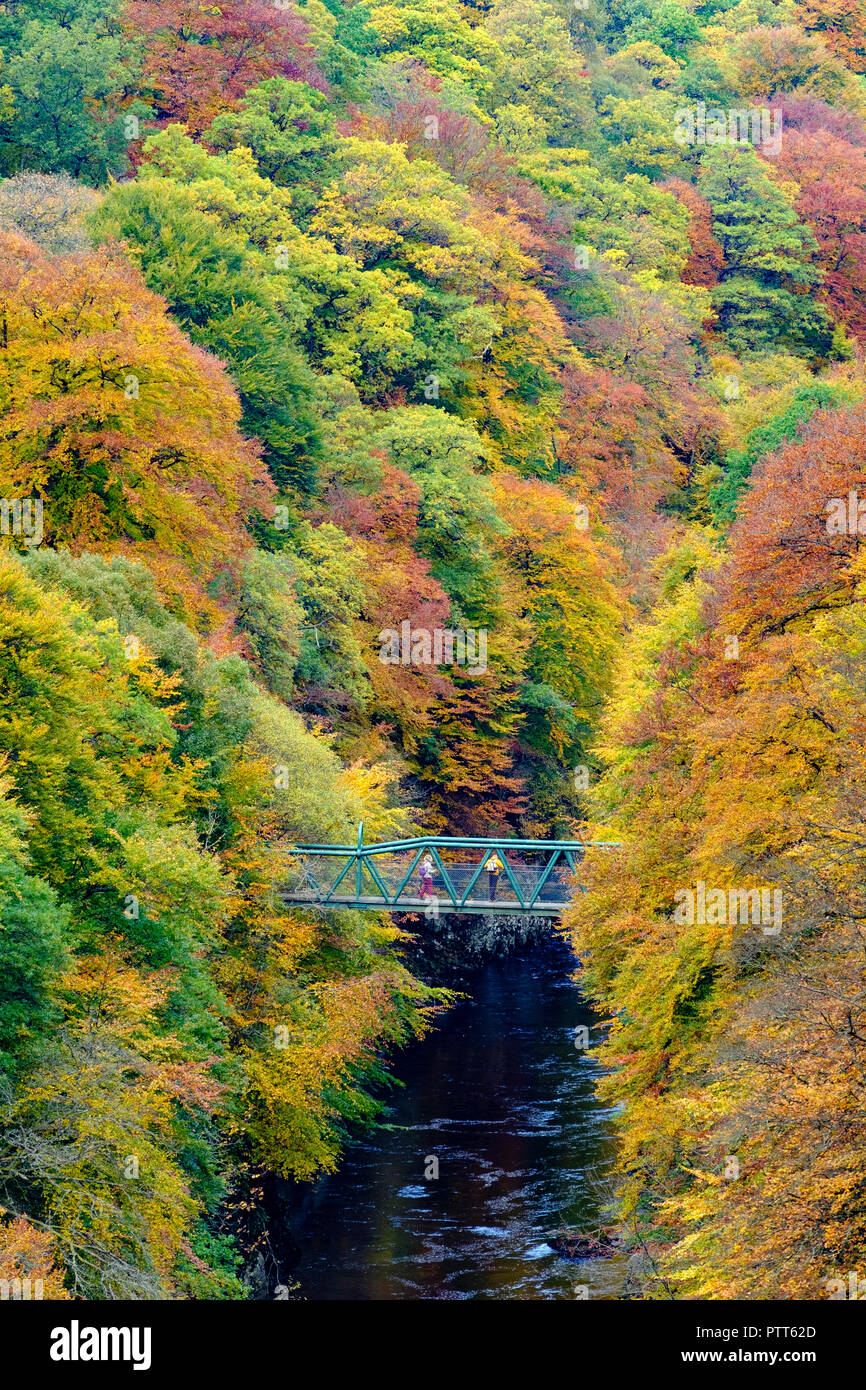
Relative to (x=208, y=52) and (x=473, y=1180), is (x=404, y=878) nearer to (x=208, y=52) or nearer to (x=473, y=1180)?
(x=473, y=1180)

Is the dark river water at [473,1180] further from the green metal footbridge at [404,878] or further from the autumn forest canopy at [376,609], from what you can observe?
the green metal footbridge at [404,878]

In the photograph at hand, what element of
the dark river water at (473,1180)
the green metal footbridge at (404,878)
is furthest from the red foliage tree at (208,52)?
the dark river water at (473,1180)

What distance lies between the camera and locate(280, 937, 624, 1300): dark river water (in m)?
23.4

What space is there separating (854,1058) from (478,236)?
4183cm

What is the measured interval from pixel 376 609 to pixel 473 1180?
17539 mm

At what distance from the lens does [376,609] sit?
1626 inches

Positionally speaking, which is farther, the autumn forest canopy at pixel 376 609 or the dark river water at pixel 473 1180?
the dark river water at pixel 473 1180

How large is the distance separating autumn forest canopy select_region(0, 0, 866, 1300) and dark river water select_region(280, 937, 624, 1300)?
1049 millimetres

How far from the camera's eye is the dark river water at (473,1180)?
76.9ft

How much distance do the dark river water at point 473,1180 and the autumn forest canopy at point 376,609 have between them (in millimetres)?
1049

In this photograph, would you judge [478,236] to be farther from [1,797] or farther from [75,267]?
[1,797]

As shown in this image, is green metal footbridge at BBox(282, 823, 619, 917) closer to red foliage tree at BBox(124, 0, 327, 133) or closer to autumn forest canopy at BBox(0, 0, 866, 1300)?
autumn forest canopy at BBox(0, 0, 866, 1300)

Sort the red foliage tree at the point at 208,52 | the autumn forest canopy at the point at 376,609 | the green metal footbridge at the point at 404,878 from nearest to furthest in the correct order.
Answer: the autumn forest canopy at the point at 376,609 < the green metal footbridge at the point at 404,878 < the red foliage tree at the point at 208,52

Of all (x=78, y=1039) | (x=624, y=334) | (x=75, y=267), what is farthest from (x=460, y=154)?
(x=78, y=1039)
